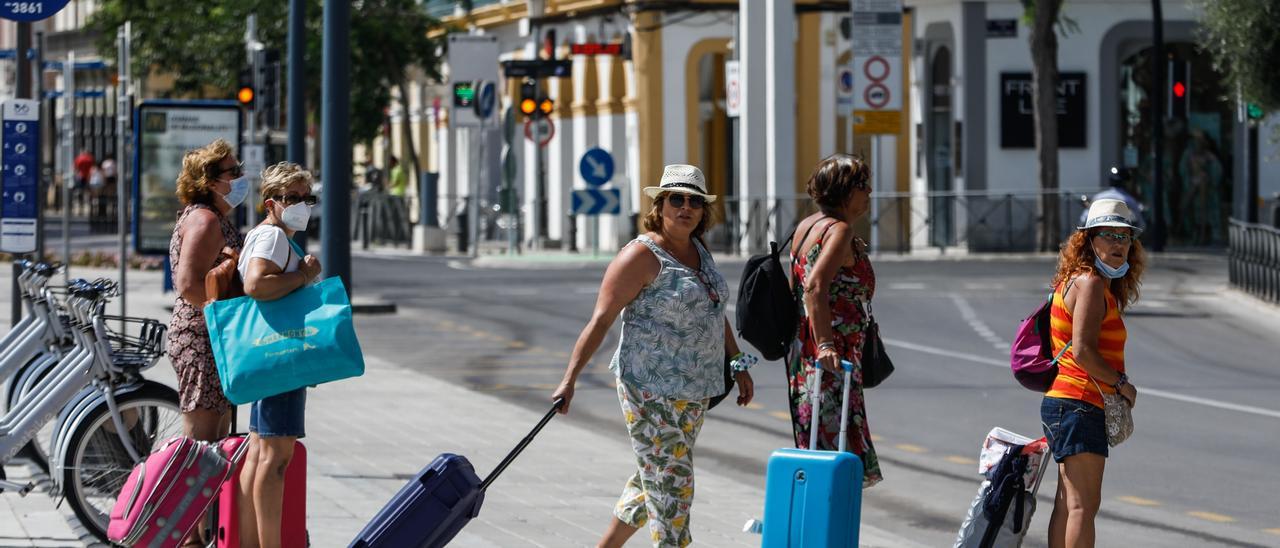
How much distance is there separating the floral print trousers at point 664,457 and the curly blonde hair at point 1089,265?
131 centimetres

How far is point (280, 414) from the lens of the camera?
7.68 m

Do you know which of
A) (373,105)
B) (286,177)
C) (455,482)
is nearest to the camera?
(455,482)

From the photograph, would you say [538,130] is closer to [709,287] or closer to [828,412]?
[828,412]

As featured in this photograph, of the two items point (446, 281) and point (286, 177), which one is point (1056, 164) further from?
point (286, 177)

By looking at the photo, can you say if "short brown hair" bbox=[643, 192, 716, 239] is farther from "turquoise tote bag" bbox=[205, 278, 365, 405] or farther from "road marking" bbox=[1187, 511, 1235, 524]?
"road marking" bbox=[1187, 511, 1235, 524]

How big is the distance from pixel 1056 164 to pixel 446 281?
1124cm

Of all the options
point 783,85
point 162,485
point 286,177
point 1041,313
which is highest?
point 783,85

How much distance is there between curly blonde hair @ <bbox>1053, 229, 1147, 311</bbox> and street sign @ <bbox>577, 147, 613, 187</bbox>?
91.9 feet

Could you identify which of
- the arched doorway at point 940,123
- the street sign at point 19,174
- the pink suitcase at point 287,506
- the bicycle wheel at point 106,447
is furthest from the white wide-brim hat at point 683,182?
the arched doorway at point 940,123

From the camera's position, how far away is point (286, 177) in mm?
7883

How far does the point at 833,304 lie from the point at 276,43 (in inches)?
1618

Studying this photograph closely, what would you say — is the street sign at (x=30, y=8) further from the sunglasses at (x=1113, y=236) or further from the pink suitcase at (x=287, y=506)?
the sunglasses at (x=1113, y=236)

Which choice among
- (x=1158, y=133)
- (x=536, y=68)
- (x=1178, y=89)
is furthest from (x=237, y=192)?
(x=1158, y=133)

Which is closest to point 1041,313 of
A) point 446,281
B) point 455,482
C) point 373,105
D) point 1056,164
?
point 455,482
